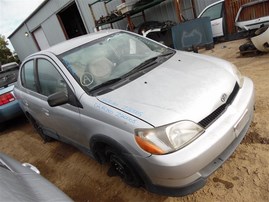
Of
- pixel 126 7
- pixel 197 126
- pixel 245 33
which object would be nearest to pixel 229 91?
pixel 197 126

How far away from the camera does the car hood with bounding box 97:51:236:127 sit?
7.28ft

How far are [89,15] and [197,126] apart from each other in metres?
14.7

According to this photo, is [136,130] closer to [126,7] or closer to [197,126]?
[197,126]

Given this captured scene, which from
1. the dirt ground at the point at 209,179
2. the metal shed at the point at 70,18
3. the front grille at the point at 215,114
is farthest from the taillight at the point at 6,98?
the metal shed at the point at 70,18

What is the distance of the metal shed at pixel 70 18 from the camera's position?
11.2 m

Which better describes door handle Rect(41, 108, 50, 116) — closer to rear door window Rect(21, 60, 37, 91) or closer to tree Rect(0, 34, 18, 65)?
rear door window Rect(21, 60, 37, 91)

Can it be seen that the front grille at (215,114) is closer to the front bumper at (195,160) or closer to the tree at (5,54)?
the front bumper at (195,160)

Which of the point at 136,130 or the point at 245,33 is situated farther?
the point at 245,33

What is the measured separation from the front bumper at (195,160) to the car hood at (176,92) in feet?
0.57

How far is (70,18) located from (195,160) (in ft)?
65.5

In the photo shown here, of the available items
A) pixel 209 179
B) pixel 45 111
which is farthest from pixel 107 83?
pixel 209 179

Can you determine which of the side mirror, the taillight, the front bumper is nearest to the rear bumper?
the taillight

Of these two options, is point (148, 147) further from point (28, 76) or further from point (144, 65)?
point (28, 76)

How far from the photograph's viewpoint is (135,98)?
2457 millimetres
